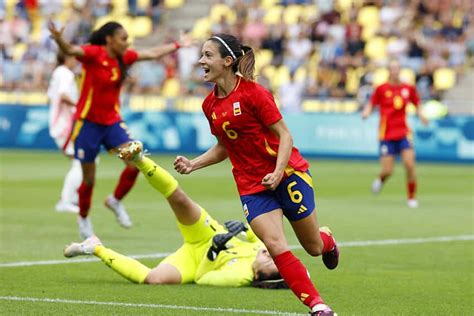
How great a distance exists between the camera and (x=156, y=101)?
106 feet

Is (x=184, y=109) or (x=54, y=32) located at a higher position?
(x=54, y=32)

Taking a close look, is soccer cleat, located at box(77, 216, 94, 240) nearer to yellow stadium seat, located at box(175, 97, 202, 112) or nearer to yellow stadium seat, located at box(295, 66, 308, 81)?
yellow stadium seat, located at box(175, 97, 202, 112)

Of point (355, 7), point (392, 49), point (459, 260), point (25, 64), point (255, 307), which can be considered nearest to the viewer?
point (255, 307)

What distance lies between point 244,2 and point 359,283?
2777 cm


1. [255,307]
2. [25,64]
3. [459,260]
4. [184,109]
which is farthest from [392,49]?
[255,307]

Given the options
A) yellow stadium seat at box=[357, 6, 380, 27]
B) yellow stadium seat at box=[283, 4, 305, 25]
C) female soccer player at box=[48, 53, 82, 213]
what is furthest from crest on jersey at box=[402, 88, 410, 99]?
yellow stadium seat at box=[283, 4, 305, 25]

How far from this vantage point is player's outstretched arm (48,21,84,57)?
12.5 meters

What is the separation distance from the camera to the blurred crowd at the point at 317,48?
31422mm

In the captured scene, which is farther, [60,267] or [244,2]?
[244,2]

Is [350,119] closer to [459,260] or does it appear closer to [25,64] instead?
[25,64]

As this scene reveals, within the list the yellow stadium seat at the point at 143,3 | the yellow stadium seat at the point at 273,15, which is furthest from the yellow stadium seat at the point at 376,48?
the yellow stadium seat at the point at 143,3

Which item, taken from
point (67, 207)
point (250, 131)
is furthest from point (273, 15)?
point (250, 131)

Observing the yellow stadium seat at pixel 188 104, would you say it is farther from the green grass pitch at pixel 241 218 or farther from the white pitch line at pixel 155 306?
the white pitch line at pixel 155 306

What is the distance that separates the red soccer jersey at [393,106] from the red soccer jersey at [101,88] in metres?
7.34
